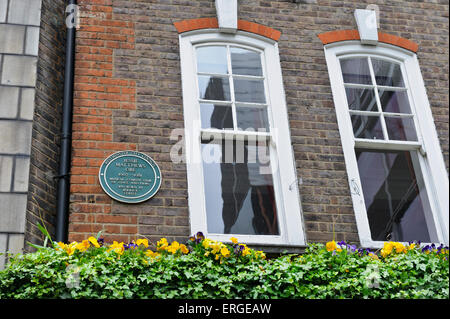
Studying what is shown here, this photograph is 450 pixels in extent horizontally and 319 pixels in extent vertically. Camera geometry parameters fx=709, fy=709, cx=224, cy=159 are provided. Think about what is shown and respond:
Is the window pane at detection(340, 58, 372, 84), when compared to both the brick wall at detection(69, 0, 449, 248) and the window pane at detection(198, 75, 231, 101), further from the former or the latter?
the window pane at detection(198, 75, 231, 101)

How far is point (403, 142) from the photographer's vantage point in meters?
8.23

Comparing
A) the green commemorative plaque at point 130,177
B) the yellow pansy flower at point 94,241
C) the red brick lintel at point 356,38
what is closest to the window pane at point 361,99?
the red brick lintel at point 356,38

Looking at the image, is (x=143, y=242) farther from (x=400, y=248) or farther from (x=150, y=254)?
(x=400, y=248)

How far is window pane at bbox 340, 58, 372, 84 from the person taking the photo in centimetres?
859

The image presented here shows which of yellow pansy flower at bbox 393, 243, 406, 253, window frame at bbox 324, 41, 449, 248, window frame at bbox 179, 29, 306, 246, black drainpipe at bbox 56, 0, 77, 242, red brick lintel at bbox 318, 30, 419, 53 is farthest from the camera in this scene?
red brick lintel at bbox 318, 30, 419, 53

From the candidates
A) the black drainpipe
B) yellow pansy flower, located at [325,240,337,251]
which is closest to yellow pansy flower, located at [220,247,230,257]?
yellow pansy flower, located at [325,240,337,251]

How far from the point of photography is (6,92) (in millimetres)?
7234

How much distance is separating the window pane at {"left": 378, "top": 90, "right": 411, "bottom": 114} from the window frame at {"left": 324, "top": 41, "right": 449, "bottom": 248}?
0.07 m

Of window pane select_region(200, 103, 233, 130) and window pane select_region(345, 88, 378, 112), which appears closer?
window pane select_region(200, 103, 233, 130)

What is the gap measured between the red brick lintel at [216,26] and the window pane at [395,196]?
1.77 metres

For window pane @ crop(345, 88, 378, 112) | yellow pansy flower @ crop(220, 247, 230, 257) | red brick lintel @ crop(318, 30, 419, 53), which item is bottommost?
yellow pansy flower @ crop(220, 247, 230, 257)

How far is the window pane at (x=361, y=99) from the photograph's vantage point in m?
8.41

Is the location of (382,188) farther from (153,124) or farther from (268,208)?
(153,124)

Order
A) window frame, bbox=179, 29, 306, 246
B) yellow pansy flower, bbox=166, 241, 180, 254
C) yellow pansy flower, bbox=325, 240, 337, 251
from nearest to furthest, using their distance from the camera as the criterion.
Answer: yellow pansy flower, bbox=166, 241, 180, 254, yellow pansy flower, bbox=325, 240, 337, 251, window frame, bbox=179, 29, 306, 246
